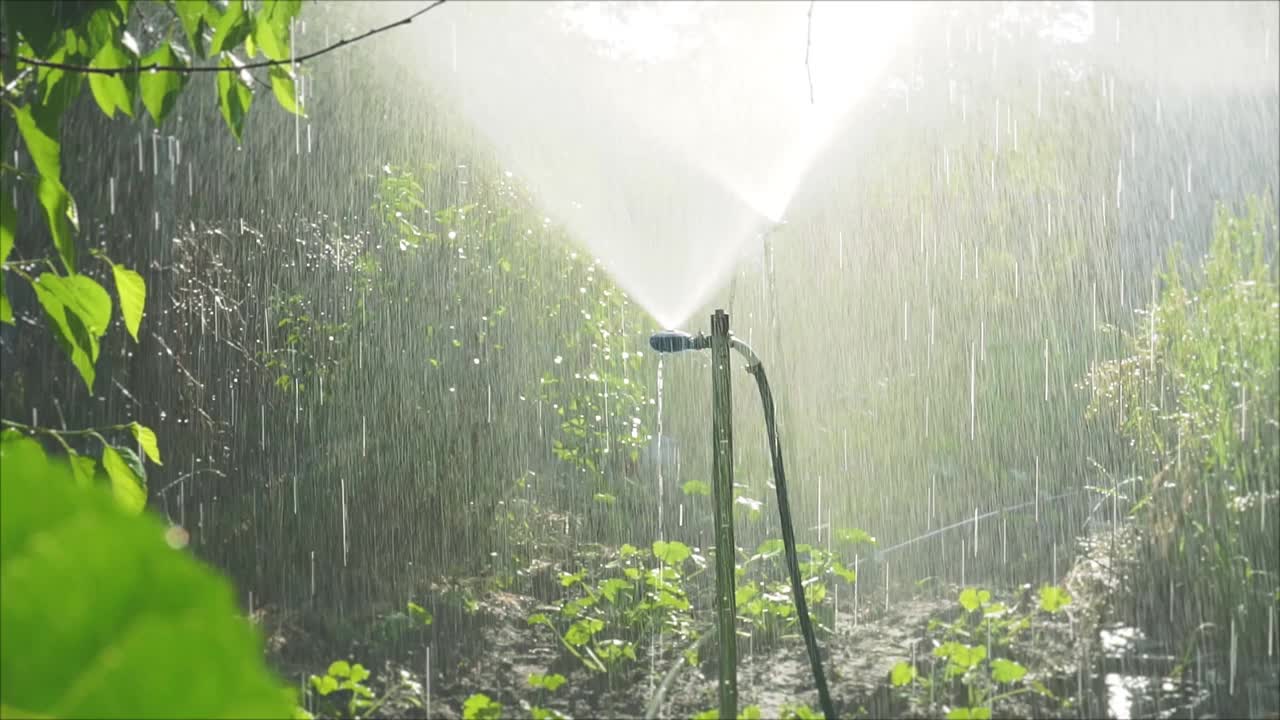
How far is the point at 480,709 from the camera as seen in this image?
88.1 inches

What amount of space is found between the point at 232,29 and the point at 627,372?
2965mm

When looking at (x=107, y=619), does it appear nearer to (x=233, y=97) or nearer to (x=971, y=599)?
(x=233, y=97)

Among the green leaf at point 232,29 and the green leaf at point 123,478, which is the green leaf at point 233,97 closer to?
the green leaf at point 232,29

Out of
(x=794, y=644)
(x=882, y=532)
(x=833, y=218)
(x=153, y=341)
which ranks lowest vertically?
(x=794, y=644)

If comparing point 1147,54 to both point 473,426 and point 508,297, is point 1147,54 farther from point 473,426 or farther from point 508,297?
point 473,426

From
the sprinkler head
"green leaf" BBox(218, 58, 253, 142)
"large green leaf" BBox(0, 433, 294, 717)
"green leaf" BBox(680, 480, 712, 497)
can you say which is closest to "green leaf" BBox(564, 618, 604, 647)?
"green leaf" BBox(680, 480, 712, 497)

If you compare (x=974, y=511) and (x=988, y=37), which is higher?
(x=988, y=37)

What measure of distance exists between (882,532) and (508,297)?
1369mm

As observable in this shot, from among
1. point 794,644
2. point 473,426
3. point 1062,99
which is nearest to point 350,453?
point 473,426

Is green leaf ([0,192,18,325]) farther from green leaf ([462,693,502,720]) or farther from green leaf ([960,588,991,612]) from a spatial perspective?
green leaf ([960,588,991,612])

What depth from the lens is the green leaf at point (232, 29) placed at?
528mm

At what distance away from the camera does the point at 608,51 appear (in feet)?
13.5

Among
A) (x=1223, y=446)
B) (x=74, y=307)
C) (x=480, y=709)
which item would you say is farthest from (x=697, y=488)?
(x=74, y=307)

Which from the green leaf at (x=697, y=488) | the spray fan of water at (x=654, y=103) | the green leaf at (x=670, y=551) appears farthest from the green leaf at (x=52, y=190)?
the spray fan of water at (x=654, y=103)
